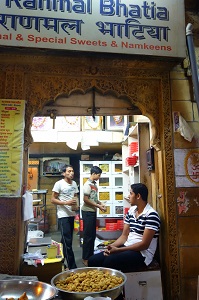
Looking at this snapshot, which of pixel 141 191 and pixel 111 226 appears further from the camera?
pixel 111 226

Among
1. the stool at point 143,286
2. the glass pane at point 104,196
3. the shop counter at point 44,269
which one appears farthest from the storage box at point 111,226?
the stool at point 143,286

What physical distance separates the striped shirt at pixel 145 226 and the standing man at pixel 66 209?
Answer: 136cm

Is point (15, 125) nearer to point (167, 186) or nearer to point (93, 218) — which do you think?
point (167, 186)

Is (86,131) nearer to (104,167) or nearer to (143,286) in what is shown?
(104,167)

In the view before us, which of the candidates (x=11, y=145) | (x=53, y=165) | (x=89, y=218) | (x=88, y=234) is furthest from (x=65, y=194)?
(x=53, y=165)

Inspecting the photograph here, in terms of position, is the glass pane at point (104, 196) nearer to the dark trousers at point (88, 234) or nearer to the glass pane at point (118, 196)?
the glass pane at point (118, 196)

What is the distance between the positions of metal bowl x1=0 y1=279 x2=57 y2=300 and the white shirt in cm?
191

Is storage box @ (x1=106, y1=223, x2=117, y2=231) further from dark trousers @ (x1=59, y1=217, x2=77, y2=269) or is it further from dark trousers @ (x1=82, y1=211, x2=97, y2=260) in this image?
dark trousers @ (x1=59, y1=217, x2=77, y2=269)

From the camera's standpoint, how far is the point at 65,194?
156 inches

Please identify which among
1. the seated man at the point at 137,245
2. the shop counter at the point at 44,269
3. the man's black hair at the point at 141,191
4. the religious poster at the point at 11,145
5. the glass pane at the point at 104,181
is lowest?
the shop counter at the point at 44,269

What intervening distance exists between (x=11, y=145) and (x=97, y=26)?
1.45 metres

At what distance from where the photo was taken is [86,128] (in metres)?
6.42

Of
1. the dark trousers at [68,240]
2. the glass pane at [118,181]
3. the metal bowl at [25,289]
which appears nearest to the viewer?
the metal bowl at [25,289]

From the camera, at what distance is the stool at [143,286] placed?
2420 mm
